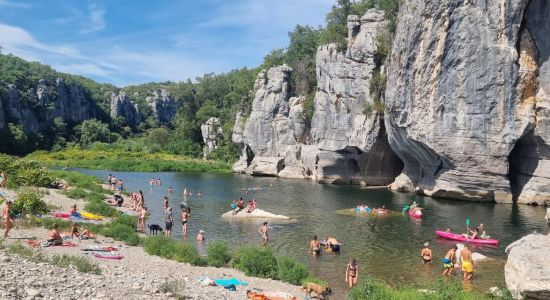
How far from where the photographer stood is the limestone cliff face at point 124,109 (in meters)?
136

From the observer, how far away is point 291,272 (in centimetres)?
1619

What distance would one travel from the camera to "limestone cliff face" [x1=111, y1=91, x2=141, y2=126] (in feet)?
447

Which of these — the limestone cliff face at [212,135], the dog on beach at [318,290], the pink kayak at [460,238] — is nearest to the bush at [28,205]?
the dog on beach at [318,290]

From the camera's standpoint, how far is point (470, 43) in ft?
114

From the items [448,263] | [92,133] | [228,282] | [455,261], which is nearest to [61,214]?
[228,282]

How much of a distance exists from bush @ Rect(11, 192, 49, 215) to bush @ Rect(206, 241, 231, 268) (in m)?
10.2

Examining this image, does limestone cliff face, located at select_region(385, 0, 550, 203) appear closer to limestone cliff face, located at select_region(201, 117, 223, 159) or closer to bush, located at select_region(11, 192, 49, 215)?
bush, located at select_region(11, 192, 49, 215)

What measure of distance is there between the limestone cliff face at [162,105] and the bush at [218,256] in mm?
135930

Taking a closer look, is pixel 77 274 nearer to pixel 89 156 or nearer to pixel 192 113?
pixel 89 156

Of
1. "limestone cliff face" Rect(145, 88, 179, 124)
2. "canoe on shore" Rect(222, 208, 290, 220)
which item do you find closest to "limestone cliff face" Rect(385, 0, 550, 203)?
"canoe on shore" Rect(222, 208, 290, 220)

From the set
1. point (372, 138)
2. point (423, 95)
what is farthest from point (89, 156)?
point (423, 95)

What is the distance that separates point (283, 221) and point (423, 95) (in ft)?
56.9

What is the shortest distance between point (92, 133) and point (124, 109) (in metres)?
31.1

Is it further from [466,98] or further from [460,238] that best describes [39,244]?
[466,98]
